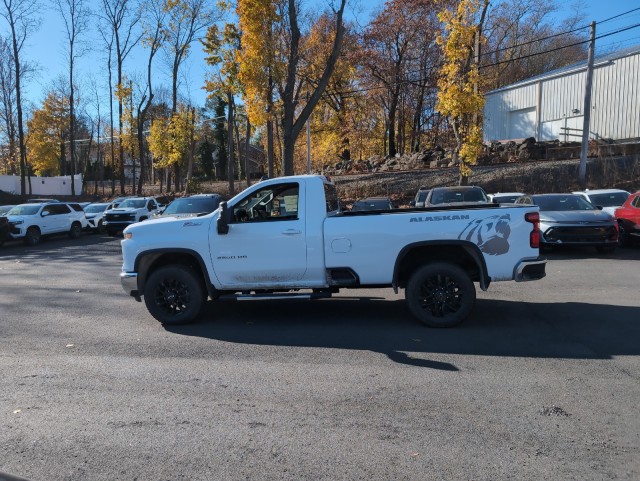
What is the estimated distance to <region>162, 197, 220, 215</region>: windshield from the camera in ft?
50.7

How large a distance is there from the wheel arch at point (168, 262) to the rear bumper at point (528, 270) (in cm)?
412

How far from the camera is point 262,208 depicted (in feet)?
24.2

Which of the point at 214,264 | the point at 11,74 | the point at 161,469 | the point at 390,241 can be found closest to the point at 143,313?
the point at 214,264

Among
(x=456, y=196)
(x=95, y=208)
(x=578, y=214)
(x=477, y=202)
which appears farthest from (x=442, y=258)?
(x=95, y=208)

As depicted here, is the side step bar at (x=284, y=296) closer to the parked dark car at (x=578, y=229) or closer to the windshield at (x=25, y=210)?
the parked dark car at (x=578, y=229)

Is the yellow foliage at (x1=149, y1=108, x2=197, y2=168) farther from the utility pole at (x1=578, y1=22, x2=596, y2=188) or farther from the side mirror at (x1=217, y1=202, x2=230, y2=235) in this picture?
the side mirror at (x1=217, y1=202, x2=230, y2=235)

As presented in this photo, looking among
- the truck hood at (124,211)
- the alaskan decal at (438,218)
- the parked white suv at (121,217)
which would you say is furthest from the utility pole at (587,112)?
the truck hood at (124,211)

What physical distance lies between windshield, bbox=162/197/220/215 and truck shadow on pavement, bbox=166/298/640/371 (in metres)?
7.41

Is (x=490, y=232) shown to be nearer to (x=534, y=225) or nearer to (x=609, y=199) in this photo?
(x=534, y=225)

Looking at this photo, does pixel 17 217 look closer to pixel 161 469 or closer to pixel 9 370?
pixel 9 370

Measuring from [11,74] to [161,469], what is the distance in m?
48.2

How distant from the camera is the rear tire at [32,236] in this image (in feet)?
66.6

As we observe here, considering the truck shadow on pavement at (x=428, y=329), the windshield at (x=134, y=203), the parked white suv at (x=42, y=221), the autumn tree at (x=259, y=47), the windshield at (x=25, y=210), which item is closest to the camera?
the truck shadow on pavement at (x=428, y=329)

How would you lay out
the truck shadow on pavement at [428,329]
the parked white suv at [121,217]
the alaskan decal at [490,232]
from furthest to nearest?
the parked white suv at [121,217] < the alaskan decal at [490,232] < the truck shadow on pavement at [428,329]
